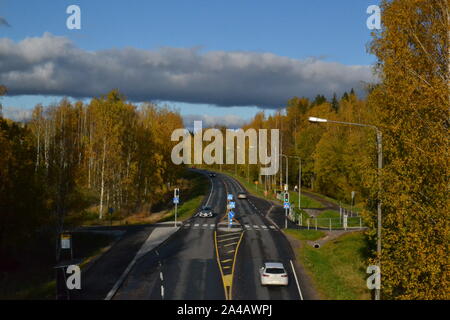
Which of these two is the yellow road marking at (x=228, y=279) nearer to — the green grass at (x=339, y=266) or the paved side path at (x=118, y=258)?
the green grass at (x=339, y=266)

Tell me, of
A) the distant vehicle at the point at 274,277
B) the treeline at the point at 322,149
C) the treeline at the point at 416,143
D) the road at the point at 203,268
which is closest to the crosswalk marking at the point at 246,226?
the road at the point at 203,268

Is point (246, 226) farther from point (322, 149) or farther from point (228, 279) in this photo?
point (322, 149)

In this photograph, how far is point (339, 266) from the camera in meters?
32.8

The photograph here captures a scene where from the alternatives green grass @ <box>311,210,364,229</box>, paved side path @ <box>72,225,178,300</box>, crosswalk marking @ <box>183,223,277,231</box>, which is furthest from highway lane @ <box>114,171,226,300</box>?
green grass @ <box>311,210,364,229</box>

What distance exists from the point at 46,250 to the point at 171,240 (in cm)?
1120

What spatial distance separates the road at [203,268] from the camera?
Answer: 81.8ft

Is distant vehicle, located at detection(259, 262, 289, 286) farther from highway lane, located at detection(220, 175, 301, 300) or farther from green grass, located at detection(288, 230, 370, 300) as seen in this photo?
green grass, located at detection(288, 230, 370, 300)

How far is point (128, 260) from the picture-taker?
108 ft

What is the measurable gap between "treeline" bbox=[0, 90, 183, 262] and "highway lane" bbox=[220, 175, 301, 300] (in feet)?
50.4

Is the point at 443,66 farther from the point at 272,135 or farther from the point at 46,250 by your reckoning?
the point at 272,135

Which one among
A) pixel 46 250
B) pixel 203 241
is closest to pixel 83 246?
pixel 46 250

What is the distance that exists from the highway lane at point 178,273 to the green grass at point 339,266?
649 cm

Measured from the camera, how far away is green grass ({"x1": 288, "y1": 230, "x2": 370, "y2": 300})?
25906 mm

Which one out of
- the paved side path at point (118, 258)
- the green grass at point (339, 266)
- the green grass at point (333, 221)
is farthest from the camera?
the green grass at point (333, 221)
